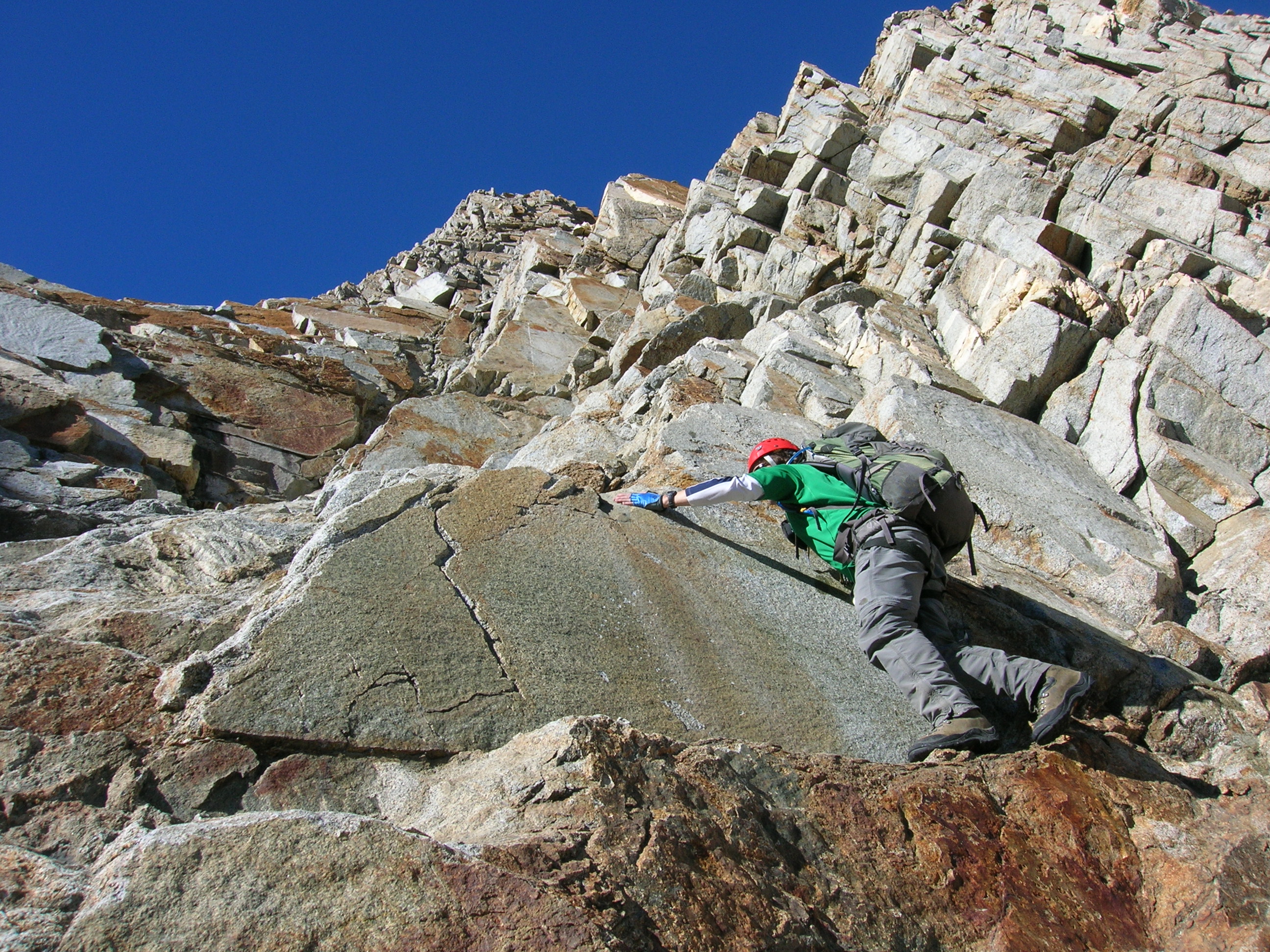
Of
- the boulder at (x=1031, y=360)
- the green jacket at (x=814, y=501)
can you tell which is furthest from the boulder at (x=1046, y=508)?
the green jacket at (x=814, y=501)

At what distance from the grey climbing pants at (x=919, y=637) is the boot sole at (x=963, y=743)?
15cm

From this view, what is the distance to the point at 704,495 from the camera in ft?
20.7

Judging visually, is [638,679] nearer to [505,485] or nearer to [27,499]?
[505,485]

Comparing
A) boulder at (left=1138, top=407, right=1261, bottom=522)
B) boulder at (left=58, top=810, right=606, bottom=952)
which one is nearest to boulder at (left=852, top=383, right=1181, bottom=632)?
boulder at (left=1138, top=407, right=1261, bottom=522)

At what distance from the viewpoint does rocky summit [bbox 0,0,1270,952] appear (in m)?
3.08

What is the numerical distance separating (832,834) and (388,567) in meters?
3.08

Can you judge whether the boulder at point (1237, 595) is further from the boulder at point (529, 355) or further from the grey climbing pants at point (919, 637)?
the boulder at point (529, 355)

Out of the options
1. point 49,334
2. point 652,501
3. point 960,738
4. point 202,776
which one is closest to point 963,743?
point 960,738

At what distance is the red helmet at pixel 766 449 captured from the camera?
6.89 meters

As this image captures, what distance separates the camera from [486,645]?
4.71m

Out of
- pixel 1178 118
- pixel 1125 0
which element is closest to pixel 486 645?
pixel 1178 118

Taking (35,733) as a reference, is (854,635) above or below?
below

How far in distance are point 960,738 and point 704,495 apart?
2.55 meters

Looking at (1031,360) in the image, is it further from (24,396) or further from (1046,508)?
(24,396)
